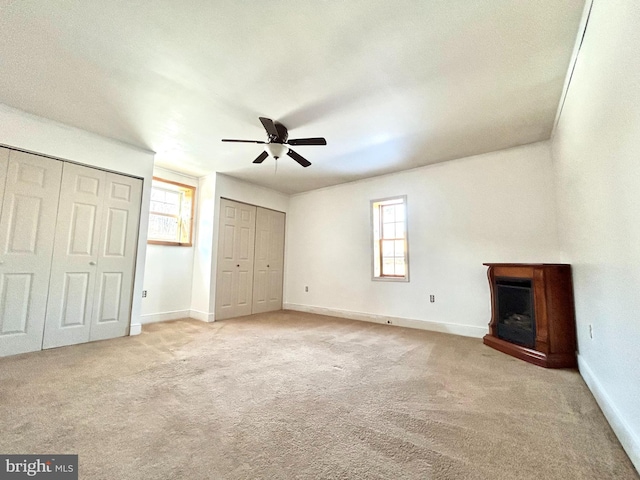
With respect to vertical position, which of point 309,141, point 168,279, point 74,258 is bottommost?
point 168,279

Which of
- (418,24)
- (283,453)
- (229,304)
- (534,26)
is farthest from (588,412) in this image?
(229,304)

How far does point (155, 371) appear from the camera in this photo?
7.65ft

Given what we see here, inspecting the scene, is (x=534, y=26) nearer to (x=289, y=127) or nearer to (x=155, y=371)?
(x=289, y=127)

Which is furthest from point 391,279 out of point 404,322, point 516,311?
point 516,311

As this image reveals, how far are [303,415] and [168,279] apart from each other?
3762mm

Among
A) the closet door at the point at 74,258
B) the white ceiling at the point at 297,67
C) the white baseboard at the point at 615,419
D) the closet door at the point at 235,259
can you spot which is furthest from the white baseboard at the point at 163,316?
the white baseboard at the point at 615,419

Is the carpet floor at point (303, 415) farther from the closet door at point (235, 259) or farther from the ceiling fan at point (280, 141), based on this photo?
the ceiling fan at point (280, 141)

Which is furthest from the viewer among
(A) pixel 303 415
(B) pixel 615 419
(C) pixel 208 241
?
(C) pixel 208 241

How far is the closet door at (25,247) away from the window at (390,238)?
4438 mm

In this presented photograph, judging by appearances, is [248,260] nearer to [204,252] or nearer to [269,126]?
[204,252]

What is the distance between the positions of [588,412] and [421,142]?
2.98 meters

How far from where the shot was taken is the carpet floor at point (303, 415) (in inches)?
49.3

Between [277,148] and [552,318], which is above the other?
[277,148]

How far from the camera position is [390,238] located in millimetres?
4699
